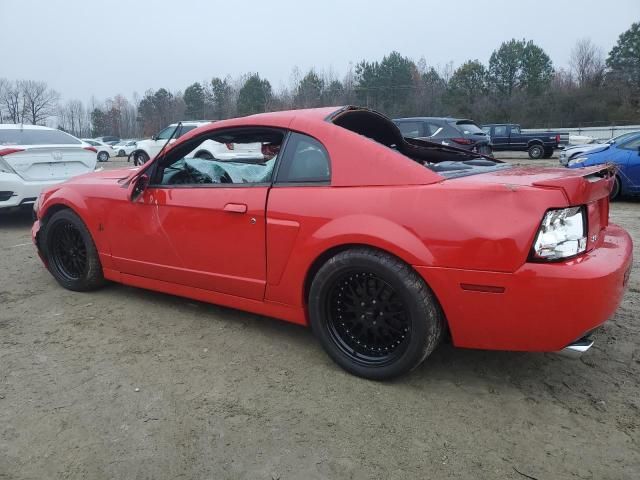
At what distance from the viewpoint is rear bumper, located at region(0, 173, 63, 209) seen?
6613 mm

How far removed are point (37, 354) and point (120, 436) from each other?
46.6 inches

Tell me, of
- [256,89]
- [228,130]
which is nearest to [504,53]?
[256,89]

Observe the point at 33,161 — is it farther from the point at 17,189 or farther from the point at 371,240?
the point at 371,240

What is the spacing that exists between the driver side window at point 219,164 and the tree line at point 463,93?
43965 millimetres

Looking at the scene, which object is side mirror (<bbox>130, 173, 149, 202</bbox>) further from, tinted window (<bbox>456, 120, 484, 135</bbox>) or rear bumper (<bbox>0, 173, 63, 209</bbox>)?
tinted window (<bbox>456, 120, 484, 135</bbox>)

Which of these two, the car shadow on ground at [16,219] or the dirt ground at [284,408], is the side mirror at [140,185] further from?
the car shadow on ground at [16,219]

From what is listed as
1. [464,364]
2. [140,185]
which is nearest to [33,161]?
[140,185]

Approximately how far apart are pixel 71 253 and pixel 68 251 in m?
0.04

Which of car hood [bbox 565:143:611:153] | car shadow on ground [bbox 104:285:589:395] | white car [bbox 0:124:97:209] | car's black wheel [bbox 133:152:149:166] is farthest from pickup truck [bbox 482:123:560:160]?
car shadow on ground [bbox 104:285:589:395]

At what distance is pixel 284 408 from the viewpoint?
2.46 meters

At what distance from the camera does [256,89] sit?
58.0 metres

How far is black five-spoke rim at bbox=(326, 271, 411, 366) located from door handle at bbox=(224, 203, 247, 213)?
0.75 m

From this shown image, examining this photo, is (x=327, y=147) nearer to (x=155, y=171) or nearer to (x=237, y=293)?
(x=237, y=293)

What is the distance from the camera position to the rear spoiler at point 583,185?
2.31 meters
